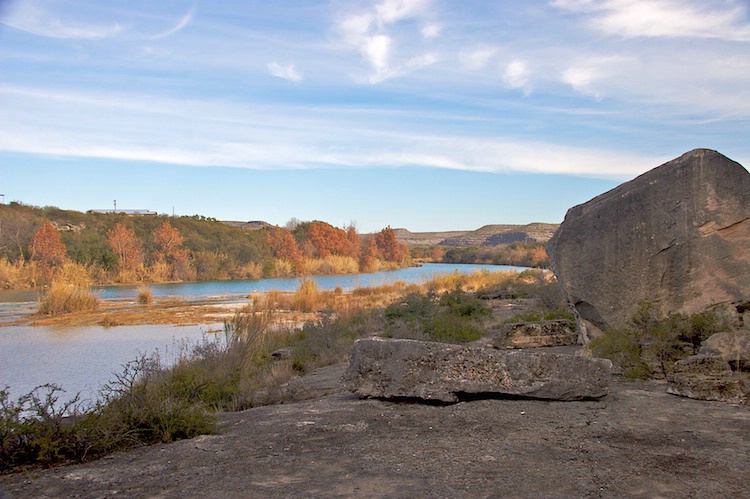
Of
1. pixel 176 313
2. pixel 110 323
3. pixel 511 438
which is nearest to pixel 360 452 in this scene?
pixel 511 438

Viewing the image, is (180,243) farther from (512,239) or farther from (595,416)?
(512,239)

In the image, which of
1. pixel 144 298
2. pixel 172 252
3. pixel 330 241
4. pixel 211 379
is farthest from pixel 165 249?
pixel 211 379

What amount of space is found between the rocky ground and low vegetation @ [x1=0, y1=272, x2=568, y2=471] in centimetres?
29

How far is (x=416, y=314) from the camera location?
1595 centimetres

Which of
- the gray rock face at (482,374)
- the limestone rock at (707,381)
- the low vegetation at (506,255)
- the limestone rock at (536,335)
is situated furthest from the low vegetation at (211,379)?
the low vegetation at (506,255)

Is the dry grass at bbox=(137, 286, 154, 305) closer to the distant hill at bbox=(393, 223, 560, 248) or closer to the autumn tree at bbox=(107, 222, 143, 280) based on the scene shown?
the autumn tree at bbox=(107, 222, 143, 280)

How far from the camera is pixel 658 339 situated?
743 centimetres

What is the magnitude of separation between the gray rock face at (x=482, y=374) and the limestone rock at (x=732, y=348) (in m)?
1.25

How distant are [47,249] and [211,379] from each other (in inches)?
1368

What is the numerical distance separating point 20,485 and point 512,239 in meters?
100

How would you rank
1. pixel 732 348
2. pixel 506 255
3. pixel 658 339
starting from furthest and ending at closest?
pixel 506 255
pixel 658 339
pixel 732 348

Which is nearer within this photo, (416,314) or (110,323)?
(416,314)

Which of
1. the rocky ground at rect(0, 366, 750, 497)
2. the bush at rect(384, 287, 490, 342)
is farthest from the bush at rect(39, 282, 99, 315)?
the rocky ground at rect(0, 366, 750, 497)

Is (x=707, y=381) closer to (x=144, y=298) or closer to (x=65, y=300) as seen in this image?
(x=65, y=300)
